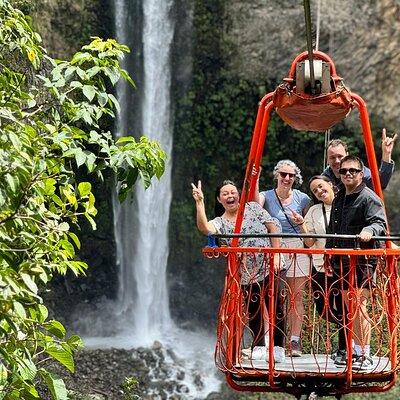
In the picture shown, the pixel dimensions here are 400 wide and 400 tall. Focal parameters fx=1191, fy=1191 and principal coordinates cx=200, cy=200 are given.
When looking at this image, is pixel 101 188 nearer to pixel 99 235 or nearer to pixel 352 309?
pixel 99 235

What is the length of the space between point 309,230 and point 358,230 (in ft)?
3.05

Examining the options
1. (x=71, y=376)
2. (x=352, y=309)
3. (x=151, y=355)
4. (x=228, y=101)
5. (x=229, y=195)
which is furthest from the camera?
(x=228, y=101)

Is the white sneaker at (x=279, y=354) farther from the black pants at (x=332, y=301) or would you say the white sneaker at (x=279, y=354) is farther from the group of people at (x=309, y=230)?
the black pants at (x=332, y=301)

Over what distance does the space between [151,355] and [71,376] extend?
176 cm

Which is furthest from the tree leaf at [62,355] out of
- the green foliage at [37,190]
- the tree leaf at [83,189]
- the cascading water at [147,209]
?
the cascading water at [147,209]

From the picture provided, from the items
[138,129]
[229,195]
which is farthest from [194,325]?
[229,195]

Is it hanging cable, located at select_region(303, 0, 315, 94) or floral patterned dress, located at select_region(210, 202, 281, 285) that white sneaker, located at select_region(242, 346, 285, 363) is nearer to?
floral patterned dress, located at select_region(210, 202, 281, 285)

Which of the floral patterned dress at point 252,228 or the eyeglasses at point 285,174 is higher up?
the eyeglasses at point 285,174

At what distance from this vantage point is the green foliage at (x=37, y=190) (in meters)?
5.02

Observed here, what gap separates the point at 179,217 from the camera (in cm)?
1722

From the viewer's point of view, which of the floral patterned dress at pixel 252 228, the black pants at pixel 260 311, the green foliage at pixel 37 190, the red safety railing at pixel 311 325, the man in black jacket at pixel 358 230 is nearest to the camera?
the green foliage at pixel 37 190

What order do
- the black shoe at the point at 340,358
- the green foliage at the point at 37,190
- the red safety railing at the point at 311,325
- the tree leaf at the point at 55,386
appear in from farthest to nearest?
the black shoe at the point at 340,358 < the red safety railing at the point at 311,325 < the tree leaf at the point at 55,386 < the green foliage at the point at 37,190

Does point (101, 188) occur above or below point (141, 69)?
below

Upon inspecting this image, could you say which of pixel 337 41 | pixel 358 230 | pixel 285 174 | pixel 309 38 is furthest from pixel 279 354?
pixel 337 41
